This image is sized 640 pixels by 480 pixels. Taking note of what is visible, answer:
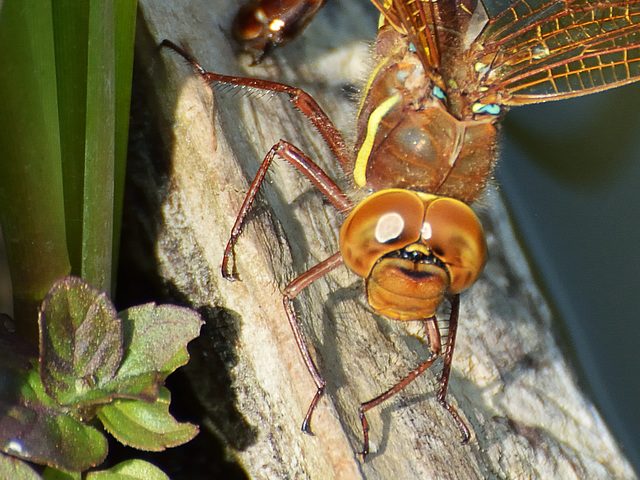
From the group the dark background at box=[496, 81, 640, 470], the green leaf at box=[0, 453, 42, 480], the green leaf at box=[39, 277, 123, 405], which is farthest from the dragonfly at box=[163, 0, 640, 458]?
the dark background at box=[496, 81, 640, 470]

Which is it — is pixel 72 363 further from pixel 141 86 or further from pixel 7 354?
pixel 141 86

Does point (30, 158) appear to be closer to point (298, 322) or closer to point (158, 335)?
point (158, 335)

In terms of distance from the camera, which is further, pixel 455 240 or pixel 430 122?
pixel 430 122

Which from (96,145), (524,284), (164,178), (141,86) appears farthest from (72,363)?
(524,284)

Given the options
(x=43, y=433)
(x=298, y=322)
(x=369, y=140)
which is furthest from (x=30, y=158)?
(x=369, y=140)

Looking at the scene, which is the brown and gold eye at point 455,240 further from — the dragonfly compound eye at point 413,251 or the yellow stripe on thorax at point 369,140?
the yellow stripe on thorax at point 369,140

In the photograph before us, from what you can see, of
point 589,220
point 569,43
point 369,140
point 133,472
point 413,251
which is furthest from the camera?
point 589,220

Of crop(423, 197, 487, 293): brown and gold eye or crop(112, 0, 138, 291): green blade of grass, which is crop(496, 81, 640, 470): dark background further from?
crop(112, 0, 138, 291): green blade of grass
